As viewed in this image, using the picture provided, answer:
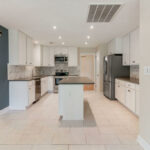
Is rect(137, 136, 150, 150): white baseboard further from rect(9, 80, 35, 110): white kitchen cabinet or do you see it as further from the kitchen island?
rect(9, 80, 35, 110): white kitchen cabinet

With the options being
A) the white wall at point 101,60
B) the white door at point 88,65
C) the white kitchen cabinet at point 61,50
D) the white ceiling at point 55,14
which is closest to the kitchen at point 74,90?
the white ceiling at point 55,14

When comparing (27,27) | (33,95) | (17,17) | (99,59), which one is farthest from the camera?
(99,59)

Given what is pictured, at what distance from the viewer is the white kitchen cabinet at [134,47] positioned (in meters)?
3.86

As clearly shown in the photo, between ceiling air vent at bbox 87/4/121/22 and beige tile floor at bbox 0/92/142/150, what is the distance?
7.78 ft

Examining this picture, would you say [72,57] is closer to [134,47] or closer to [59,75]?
[59,75]

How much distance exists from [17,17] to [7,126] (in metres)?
2.43

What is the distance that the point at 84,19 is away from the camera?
3.13m

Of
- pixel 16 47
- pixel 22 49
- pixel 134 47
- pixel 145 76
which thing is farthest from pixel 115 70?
pixel 16 47

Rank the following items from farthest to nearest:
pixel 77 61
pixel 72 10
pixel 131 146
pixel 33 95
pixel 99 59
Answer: pixel 77 61
pixel 99 59
pixel 33 95
pixel 72 10
pixel 131 146

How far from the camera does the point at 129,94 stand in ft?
11.9

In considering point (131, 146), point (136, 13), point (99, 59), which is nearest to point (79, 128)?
point (131, 146)

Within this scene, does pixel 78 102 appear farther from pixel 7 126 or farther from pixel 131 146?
pixel 7 126

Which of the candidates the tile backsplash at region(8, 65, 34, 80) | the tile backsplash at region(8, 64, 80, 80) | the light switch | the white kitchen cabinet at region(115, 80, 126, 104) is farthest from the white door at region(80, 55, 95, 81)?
the light switch

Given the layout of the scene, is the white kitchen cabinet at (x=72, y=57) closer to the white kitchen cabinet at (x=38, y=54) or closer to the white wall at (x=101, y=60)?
the white wall at (x=101, y=60)
